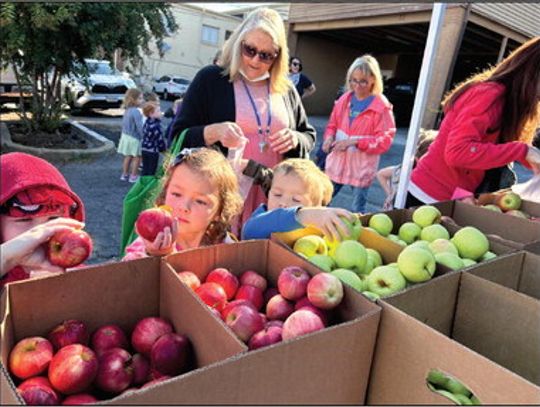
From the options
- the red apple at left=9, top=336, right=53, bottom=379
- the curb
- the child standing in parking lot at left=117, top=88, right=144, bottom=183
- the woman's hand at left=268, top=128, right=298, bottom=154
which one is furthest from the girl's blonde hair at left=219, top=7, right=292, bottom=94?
the curb

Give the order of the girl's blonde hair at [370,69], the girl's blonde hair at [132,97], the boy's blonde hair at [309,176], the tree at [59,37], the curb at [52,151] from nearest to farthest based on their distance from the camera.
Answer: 1. the boy's blonde hair at [309,176]
2. the girl's blonde hair at [370,69]
3. the tree at [59,37]
4. the girl's blonde hair at [132,97]
5. the curb at [52,151]

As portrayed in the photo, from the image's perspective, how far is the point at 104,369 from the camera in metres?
1.04

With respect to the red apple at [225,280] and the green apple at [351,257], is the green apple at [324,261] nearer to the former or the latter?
the green apple at [351,257]

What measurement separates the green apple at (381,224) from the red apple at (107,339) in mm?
1146

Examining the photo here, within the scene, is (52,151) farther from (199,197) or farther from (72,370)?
(72,370)

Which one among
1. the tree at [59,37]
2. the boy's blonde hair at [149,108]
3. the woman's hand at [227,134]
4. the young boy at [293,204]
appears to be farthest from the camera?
the tree at [59,37]

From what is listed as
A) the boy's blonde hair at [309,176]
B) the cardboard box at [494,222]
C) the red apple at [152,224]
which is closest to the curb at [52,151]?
the boy's blonde hair at [309,176]

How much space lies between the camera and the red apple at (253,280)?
4.53 feet

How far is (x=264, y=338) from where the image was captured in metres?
1.09

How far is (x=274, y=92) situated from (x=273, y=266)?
4.35 ft

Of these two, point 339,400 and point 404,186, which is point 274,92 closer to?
point 404,186

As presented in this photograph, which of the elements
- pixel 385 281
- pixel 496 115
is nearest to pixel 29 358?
pixel 385 281

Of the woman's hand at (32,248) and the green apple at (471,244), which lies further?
the green apple at (471,244)

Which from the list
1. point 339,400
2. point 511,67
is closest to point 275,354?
point 339,400
